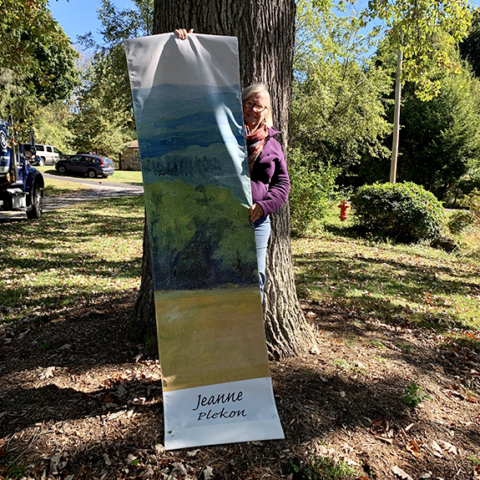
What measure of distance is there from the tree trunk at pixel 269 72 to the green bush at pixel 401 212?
853 cm

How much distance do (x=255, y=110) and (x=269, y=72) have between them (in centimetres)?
61

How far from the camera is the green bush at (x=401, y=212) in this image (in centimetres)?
1096

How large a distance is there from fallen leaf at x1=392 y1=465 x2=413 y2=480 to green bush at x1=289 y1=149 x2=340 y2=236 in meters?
8.17

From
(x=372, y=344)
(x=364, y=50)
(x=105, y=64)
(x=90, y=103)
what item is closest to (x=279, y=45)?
(x=372, y=344)

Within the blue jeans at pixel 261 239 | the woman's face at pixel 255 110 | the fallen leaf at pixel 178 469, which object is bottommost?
the fallen leaf at pixel 178 469

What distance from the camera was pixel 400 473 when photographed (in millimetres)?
2359

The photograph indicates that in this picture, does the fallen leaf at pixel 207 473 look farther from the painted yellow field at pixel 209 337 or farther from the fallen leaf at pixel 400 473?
the fallen leaf at pixel 400 473

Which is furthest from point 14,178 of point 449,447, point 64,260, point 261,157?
point 449,447

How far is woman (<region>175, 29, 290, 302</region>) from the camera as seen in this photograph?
2781 millimetres

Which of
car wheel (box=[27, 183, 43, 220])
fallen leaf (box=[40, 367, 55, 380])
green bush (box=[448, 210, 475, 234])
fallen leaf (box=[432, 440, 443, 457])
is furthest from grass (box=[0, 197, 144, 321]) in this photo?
green bush (box=[448, 210, 475, 234])

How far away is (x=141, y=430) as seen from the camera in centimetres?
254

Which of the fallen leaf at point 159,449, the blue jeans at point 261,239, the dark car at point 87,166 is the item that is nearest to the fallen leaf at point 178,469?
the fallen leaf at point 159,449

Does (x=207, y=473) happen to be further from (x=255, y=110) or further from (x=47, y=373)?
(x=255, y=110)

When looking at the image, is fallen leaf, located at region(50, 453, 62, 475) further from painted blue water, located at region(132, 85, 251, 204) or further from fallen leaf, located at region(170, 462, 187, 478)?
painted blue water, located at region(132, 85, 251, 204)
